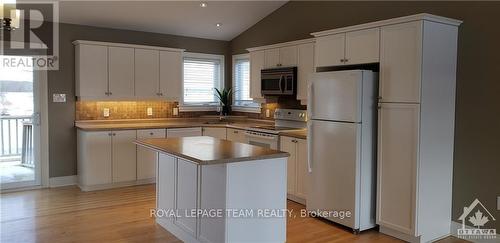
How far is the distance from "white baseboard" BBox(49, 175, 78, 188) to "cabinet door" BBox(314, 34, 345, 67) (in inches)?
149

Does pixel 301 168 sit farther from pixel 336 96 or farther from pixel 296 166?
pixel 336 96

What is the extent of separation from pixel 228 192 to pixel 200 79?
159 inches

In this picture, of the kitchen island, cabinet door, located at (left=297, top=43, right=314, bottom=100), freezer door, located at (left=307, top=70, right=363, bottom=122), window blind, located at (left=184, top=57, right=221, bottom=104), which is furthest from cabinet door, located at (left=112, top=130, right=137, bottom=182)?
freezer door, located at (left=307, top=70, right=363, bottom=122)

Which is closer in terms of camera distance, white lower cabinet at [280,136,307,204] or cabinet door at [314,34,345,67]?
cabinet door at [314,34,345,67]

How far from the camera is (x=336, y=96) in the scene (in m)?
4.03

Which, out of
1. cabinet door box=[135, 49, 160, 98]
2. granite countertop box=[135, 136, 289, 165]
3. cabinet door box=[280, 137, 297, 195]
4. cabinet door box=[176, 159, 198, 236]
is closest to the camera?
granite countertop box=[135, 136, 289, 165]

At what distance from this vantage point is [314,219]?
438cm

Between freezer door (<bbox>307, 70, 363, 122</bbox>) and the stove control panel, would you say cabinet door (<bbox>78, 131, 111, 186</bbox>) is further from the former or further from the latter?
freezer door (<bbox>307, 70, 363, 122</bbox>)

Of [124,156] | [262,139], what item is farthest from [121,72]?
[262,139]

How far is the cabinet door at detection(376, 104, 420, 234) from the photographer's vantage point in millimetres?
3588

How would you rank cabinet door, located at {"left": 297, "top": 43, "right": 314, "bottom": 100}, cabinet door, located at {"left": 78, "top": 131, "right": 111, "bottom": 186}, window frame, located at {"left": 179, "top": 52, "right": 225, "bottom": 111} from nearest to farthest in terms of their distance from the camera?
cabinet door, located at {"left": 297, "top": 43, "right": 314, "bottom": 100}, cabinet door, located at {"left": 78, "top": 131, "right": 111, "bottom": 186}, window frame, located at {"left": 179, "top": 52, "right": 225, "bottom": 111}

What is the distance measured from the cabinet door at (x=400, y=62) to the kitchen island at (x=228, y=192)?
4.06ft

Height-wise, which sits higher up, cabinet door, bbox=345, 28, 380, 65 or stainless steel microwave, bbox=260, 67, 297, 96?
cabinet door, bbox=345, 28, 380, 65

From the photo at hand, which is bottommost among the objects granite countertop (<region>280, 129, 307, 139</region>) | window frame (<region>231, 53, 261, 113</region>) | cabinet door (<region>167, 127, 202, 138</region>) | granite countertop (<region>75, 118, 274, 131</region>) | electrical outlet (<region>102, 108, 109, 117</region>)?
cabinet door (<region>167, 127, 202, 138</region>)
